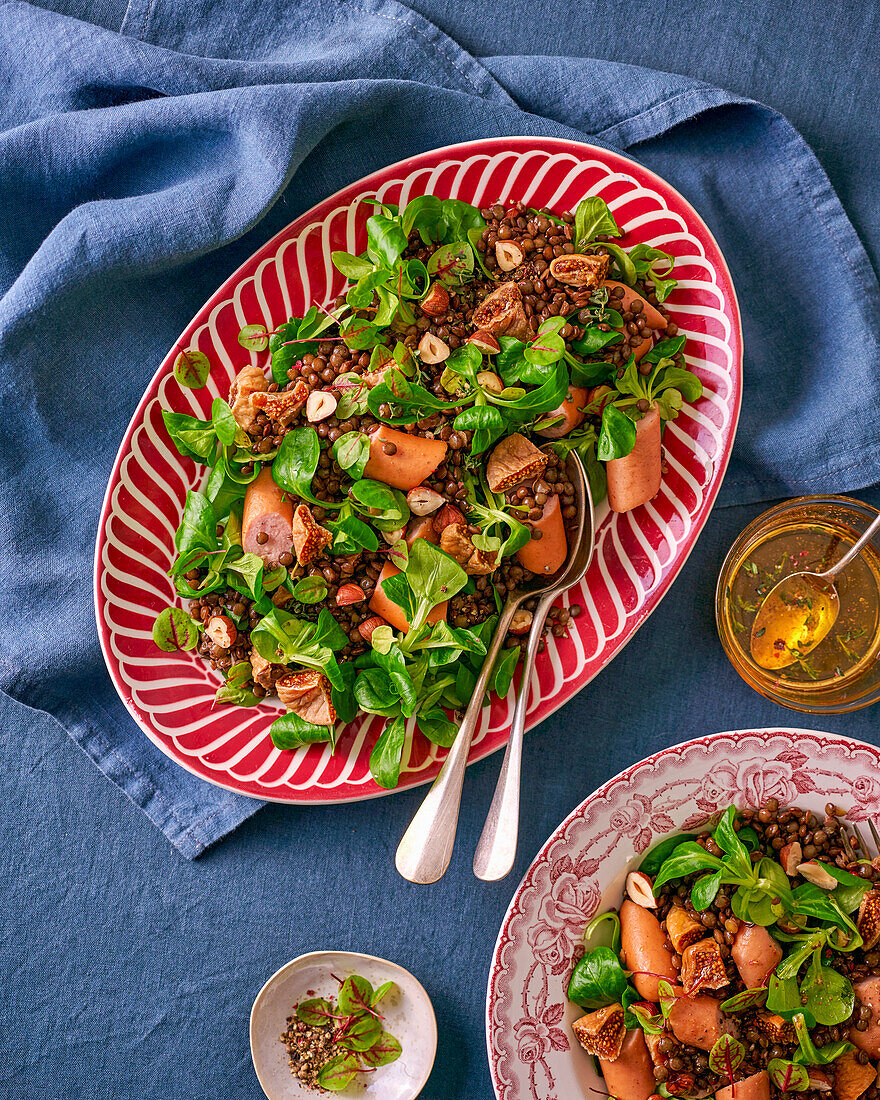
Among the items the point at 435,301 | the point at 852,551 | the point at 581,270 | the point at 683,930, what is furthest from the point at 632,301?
the point at 683,930

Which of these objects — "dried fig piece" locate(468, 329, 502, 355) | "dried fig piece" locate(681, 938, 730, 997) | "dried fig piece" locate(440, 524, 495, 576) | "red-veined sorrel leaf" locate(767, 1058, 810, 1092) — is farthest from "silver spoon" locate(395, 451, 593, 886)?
"red-veined sorrel leaf" locate(767, 1058, 810, 1092)

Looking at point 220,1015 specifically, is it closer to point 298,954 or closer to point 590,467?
point 298,954

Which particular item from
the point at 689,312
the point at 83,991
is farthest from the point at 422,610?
the point at 83,991

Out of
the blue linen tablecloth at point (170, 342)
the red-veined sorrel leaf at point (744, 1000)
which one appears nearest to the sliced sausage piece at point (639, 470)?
the blue linen tablecloth at point (170, 342)

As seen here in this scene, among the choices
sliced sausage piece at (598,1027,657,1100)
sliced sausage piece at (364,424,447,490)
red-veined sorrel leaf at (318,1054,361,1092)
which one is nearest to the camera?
sliced sausage piece at (364,424,447,490)

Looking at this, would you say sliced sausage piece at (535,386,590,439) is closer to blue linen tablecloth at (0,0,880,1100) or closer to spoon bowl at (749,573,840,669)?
blue linen tablecloth at (0,0,880,1100)

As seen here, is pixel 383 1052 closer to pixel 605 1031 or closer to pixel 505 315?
pixel 605 1031
